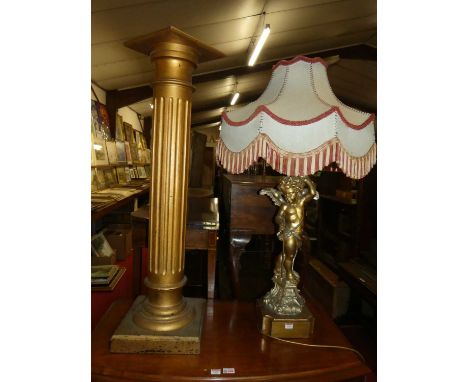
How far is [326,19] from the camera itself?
3.53 metres

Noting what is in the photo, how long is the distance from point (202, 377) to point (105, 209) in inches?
65.5

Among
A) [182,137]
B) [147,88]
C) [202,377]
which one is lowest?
[202,377]

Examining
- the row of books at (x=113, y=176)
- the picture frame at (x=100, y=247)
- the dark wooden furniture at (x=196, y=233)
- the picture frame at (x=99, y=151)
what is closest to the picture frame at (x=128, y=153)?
the row of books at (x=113, y=176)

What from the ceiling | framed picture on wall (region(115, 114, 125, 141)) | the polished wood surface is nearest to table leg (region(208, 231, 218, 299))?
the polished wood surface

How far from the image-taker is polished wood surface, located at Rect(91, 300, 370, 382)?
0.84 meters

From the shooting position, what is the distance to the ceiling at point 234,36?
7.55 ft

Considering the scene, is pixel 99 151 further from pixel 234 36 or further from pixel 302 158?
pixel 302 158

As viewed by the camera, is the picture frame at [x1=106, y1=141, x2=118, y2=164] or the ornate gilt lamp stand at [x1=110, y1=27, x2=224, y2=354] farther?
the picture frame at [x1=106, y1=141, x2=118, y2=164]

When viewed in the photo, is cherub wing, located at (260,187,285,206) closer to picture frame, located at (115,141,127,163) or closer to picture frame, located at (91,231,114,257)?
picture frame, located at (91,231,114,257)

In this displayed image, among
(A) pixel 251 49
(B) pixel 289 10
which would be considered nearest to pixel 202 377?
(B) pixel 289 10

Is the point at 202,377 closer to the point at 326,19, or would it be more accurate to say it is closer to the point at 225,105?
the point at 326,19

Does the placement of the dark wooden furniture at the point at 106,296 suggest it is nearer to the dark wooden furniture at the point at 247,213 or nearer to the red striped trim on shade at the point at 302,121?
the dark wooden furniture at the point at 247,213

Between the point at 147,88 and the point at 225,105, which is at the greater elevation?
the point at 225,105

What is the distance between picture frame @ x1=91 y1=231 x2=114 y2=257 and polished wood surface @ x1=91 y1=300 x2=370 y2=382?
5.09 ft
